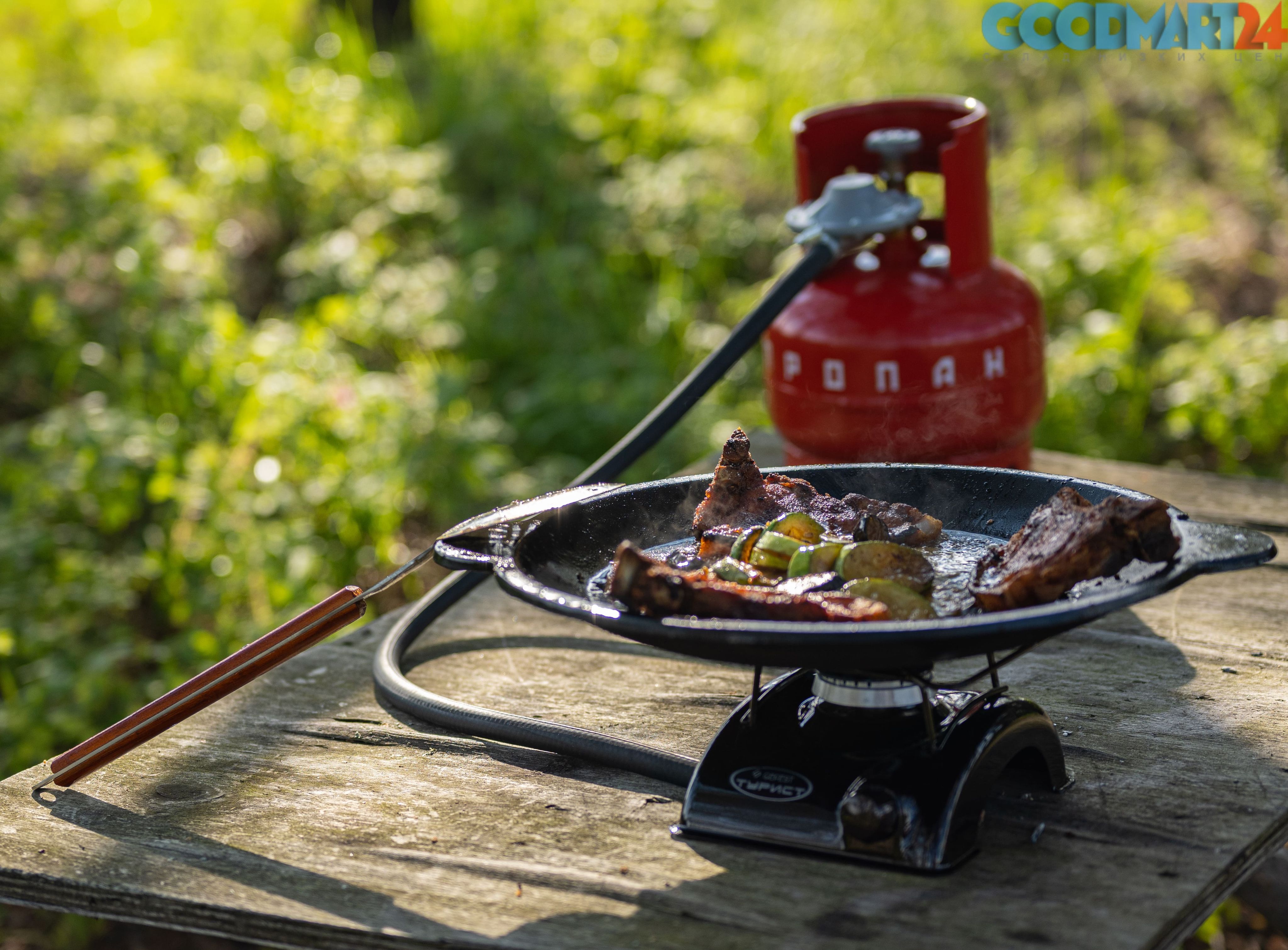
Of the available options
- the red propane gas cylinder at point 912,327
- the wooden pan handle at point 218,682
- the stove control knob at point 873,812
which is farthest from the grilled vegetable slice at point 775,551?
the red propane gas cylinder at point 912,327

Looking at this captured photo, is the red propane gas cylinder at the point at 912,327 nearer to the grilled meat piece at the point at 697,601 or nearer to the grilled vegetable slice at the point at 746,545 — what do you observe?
the grilled vegetable slice at the point at 746,545

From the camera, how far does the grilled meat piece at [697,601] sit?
1.14 m

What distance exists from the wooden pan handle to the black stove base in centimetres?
47

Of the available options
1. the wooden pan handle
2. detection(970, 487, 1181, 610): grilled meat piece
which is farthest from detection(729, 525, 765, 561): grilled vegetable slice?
the wooden pan handle

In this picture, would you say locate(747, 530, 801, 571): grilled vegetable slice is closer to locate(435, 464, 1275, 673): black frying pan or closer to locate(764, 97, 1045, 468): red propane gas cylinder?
locate(435, 464, 1275, 673): black frying pan

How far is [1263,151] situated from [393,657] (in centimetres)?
367

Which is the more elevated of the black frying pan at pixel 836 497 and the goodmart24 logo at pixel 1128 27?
the goodmart24 logo at pixel 1128 27

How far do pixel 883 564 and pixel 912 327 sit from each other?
33.7 inches

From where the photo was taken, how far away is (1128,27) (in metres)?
5.12

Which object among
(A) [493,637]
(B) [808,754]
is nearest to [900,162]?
Answer: (A) [493,637]

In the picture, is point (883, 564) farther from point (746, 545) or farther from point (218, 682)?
point (218, 682)

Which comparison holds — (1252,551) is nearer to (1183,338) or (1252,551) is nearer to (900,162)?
(900,162)

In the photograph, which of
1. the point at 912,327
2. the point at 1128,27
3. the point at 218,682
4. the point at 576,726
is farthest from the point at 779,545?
the point at 1128,27

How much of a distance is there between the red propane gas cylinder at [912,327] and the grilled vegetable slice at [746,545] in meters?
0.79
